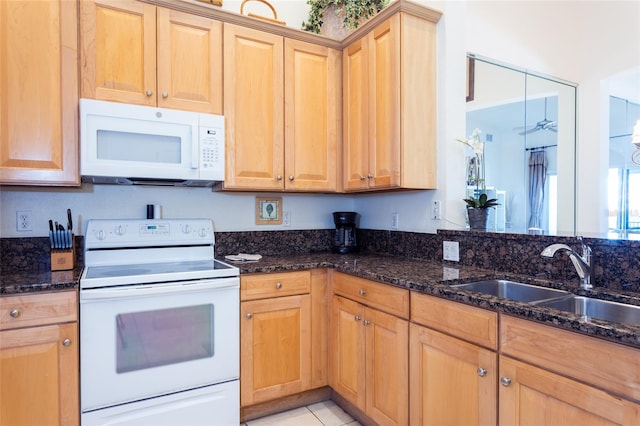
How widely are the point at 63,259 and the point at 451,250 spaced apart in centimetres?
201

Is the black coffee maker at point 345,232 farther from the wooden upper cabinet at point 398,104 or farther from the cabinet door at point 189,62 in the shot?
the cabinet door at point 189,62

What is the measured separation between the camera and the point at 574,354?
1.11 m

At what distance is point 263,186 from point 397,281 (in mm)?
1043

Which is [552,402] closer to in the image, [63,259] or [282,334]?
[282,334]

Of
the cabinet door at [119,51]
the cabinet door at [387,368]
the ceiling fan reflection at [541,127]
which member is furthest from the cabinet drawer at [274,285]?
the ceiling fan reflection at [541,127]

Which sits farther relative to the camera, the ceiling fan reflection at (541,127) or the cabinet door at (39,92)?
the ceiling fan reflection at (541,127)

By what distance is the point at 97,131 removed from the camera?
1932 millimetres

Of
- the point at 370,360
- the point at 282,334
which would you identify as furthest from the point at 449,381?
the point at 282,334

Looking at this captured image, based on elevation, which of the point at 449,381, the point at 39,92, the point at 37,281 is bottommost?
the point at 449,381

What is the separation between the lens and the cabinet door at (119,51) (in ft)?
6.43

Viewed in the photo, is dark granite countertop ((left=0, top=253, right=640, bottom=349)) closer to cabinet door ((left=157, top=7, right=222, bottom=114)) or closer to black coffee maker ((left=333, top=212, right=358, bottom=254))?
black coffee maker ((left=333, top=212, right=358, bottom=254))

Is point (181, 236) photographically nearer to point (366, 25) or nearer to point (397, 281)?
point (397, 281)

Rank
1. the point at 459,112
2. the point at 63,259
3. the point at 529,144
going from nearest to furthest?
the point at 63,259, the point at 459,112, the point at 529,144

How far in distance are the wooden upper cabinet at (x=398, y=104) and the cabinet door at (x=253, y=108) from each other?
1.71 feet
